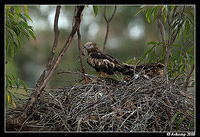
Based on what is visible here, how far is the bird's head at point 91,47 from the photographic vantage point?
164 centimetres

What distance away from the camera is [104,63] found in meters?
1.57

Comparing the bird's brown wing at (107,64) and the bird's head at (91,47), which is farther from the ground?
the bird's head at (91,47)

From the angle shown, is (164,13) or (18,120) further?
(164,13)

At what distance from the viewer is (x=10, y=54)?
4.43ft

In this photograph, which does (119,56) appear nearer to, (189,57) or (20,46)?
(189,57)

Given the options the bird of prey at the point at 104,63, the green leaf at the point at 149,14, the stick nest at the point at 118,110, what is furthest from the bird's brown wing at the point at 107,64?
the green leaf at the point at 149,14

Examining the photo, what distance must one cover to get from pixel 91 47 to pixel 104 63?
166 millimetres

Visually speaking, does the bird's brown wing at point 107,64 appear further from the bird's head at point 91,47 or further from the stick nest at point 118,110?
the stick nest at point 118,110

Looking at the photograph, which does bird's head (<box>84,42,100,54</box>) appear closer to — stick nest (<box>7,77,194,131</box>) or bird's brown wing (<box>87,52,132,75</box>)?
bird's brown wing (<box>87,52,132,75</box>)

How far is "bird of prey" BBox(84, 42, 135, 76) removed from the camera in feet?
5.00

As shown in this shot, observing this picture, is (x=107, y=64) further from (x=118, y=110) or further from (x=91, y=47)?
(x=118, y=110)

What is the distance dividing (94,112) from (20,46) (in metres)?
0.62

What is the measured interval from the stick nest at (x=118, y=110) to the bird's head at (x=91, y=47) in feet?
1.33
